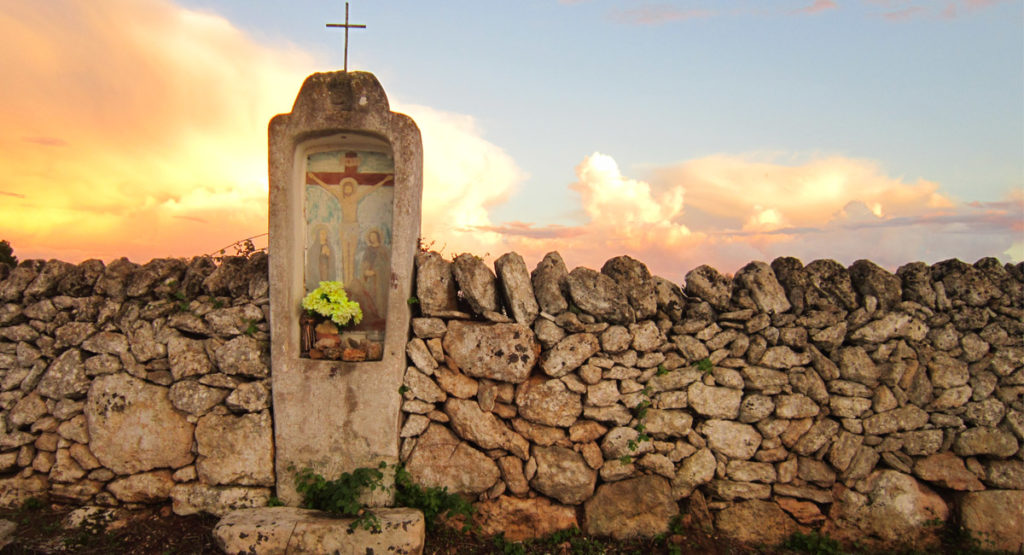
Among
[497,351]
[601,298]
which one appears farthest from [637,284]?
[497,351]

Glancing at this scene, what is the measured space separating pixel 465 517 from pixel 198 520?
2.67 metres

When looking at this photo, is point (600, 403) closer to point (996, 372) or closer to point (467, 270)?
point (467, 270)

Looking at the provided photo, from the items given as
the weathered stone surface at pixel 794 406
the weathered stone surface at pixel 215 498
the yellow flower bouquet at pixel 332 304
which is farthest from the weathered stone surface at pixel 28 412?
the weathered stone surface at pixel 794 406

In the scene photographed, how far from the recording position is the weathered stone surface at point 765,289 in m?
5.59

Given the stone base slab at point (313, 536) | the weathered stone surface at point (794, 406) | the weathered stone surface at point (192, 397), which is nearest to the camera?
the stone base slab at point (313, 536)

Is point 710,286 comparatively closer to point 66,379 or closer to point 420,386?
point 420,386

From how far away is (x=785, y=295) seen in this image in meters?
5.70

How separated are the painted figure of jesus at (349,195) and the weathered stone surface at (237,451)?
171cm

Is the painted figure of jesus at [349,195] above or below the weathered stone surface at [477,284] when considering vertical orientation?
above

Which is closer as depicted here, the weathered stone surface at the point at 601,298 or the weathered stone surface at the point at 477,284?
the weathered stone surface at the point at 601,298

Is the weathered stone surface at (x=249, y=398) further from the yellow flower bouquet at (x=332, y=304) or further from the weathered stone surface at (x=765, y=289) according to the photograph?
the weathered stone surface at (x=765, y=289)

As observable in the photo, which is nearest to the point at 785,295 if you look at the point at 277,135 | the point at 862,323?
the point at 862,323

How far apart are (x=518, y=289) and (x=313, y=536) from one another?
9.36 ft

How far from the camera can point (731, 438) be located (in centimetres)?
560
